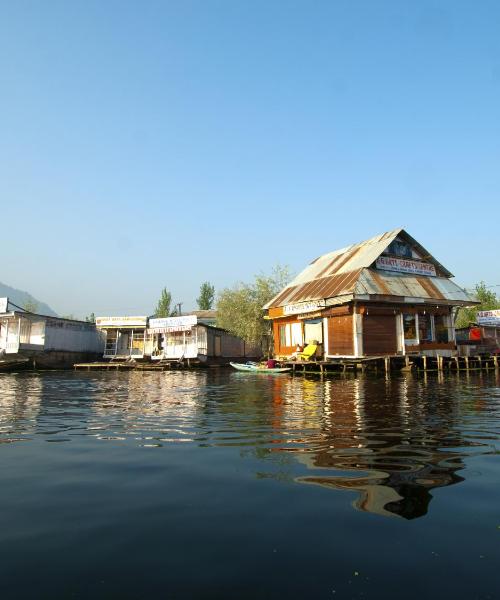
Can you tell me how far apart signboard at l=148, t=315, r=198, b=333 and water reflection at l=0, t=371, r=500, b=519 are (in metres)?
24.6

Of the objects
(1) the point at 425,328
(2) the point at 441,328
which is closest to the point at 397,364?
(1) the point at 425,328

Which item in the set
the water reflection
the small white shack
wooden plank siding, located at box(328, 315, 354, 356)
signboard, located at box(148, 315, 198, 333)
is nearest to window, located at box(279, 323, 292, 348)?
wooden plank siding, located at box(328, 315, 354, 356)

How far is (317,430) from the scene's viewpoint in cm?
855

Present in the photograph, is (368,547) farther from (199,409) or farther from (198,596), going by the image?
(199,409)

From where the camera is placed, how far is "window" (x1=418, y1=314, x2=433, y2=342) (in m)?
30.1

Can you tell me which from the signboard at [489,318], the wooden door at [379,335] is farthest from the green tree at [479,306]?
the wooden door at [379,335]

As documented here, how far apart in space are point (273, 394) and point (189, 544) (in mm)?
12739

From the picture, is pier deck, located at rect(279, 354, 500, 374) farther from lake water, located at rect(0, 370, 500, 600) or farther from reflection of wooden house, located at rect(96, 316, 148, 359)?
reflection of wooden house, located at rect(96, 316, 148, 359)

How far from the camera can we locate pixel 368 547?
343 centimetres

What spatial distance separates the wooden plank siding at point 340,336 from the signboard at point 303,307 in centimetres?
130

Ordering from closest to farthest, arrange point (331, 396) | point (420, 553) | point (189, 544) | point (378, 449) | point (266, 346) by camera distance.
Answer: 1. point (420, 553)
2. point (189, 544)
3. point (378, 449)
4. point (331, 396)
5. point (266, 346)

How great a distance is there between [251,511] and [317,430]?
4502 millimetres

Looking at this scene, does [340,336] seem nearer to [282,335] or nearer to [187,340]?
[282,335]

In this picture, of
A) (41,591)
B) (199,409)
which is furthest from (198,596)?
(199,409)
